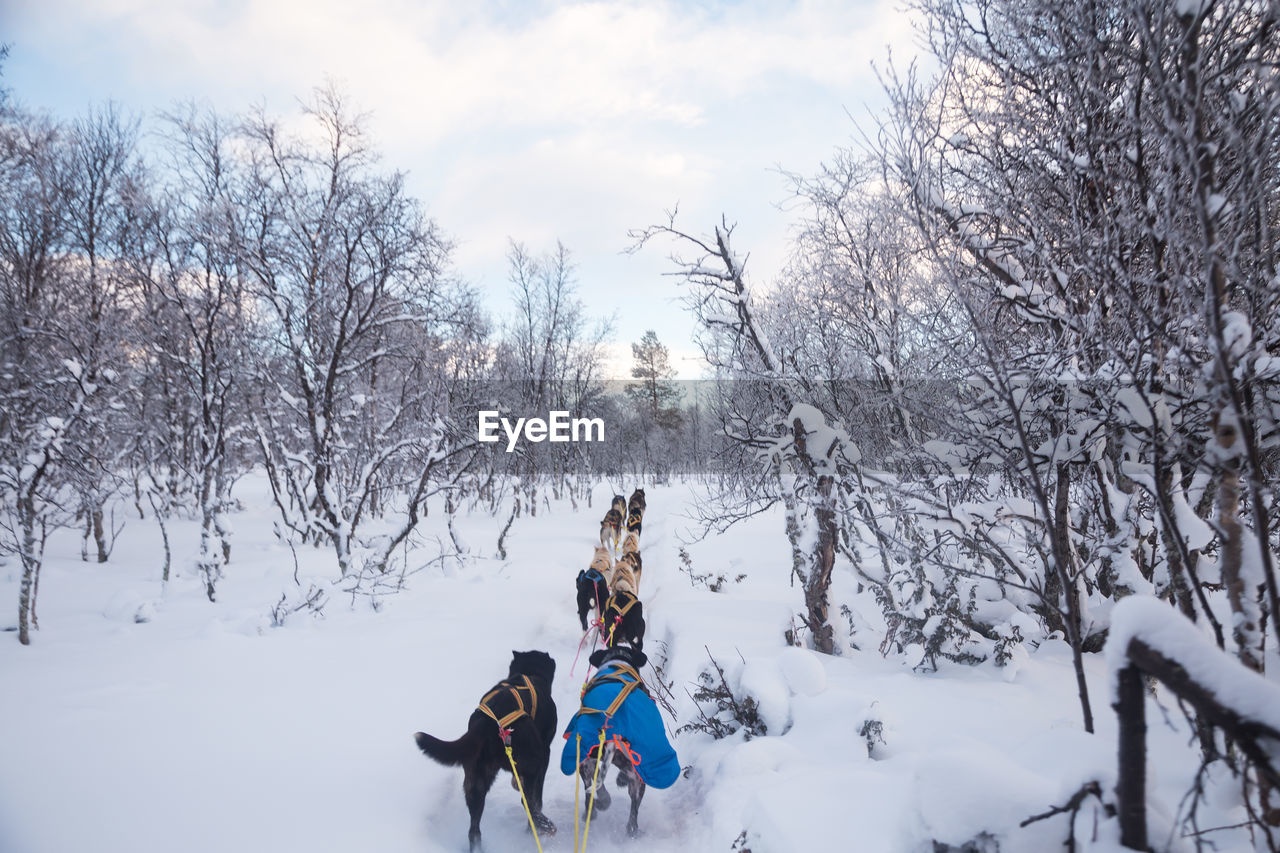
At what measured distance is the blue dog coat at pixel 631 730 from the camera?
3.57 meters

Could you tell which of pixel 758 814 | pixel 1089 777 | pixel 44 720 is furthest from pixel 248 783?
pixel 1089 777

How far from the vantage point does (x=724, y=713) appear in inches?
181

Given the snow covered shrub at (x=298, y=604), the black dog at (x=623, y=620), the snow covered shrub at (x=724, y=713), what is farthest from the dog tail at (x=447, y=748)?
the snow covered shrub at (x=298, y=604)

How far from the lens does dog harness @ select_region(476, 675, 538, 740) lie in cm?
354

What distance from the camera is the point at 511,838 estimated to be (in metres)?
3.61

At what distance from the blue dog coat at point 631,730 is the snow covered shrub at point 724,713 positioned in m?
0.85

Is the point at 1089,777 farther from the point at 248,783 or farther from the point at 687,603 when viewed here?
the point at 687,603

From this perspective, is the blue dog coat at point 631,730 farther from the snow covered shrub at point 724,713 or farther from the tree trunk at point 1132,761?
→ the tree trunk at point 1132,761

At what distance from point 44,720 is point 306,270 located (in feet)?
20.8

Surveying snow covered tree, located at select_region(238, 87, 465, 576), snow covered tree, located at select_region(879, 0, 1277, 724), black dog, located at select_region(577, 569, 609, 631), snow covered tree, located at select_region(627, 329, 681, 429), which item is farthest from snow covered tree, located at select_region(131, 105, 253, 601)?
snow covered tree, located at select_region(627, 329, 681, 429)

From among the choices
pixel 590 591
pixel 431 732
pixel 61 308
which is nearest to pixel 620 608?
pixel 590 591

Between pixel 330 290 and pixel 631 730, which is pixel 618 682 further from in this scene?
pixel 330 290

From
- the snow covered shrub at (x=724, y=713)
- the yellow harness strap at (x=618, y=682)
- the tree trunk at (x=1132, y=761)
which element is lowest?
the snow covered shrub at (x=724, y=713)

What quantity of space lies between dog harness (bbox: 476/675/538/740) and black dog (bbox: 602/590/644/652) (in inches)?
110
